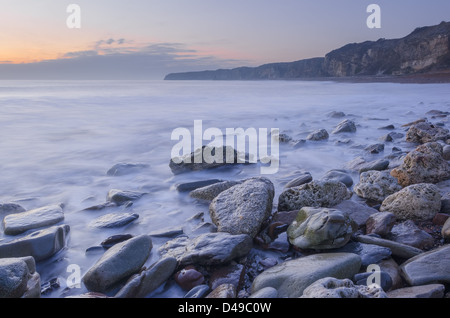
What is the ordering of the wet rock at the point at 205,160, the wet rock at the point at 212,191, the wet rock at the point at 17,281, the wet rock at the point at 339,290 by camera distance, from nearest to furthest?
the wet rock at the point at 339,290 → the wet rock at the point at 17,281 → the wet rock at the point at 212,191 → the wet rock at the point at 205,160

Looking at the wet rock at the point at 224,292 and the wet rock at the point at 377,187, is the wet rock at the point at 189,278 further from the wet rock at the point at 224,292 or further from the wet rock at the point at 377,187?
the wet rock at the point at 377,187

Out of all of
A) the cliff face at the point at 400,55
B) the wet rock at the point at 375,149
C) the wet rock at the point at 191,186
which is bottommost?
the wet rock at the point at 191,186

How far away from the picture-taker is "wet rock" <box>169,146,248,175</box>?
4719mm

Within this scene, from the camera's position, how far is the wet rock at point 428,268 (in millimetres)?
1783

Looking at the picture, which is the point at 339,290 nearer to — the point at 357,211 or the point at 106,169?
the point at 357,211

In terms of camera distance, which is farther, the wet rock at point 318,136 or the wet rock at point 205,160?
the wet rock at point 318,136

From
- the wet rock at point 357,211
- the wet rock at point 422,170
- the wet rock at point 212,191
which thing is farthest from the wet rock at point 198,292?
the wet rock at point 422,170

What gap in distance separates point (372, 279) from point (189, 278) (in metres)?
1.08

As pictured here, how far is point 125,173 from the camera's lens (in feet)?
15.6

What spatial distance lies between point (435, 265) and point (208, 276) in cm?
134

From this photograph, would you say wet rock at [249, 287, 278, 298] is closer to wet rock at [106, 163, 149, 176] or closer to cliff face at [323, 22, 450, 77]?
wet rock at [106, 163, 149, 176]

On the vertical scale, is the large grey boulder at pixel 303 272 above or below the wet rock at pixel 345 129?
below

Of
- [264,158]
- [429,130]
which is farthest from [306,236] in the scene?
[429,130]
